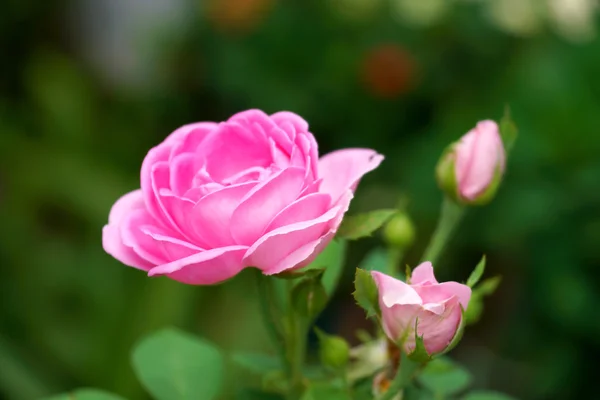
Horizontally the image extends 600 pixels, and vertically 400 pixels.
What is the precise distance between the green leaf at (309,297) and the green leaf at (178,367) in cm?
10

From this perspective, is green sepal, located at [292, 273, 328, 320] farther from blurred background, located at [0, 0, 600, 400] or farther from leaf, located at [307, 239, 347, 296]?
blurred background, located at [0, 0, 600, 400]

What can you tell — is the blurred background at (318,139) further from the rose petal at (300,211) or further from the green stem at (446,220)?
the rose petal at (300,211)

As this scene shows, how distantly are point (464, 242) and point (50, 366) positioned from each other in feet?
2.76

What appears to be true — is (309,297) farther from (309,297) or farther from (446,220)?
(446,220)

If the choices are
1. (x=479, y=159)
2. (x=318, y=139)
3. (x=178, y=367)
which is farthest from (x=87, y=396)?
(x=318, y=139)

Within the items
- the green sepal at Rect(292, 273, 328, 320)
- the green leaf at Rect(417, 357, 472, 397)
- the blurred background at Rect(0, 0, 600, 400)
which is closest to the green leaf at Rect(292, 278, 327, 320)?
the green sepal at Rect(292, 273, 328, 320)

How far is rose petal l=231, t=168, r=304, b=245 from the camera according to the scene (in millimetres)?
344

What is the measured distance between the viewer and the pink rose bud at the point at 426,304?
34 centimetres

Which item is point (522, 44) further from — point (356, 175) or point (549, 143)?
point (356, 175)

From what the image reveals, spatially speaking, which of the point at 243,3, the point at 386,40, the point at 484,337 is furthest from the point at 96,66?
the point at 484,337

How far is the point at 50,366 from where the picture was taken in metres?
1.53

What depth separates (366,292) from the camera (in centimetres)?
36

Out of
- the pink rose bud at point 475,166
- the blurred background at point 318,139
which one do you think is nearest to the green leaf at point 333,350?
the pink rose bud at point 475,166

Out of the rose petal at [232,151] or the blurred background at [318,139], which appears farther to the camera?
the blurred background at [318,139]
